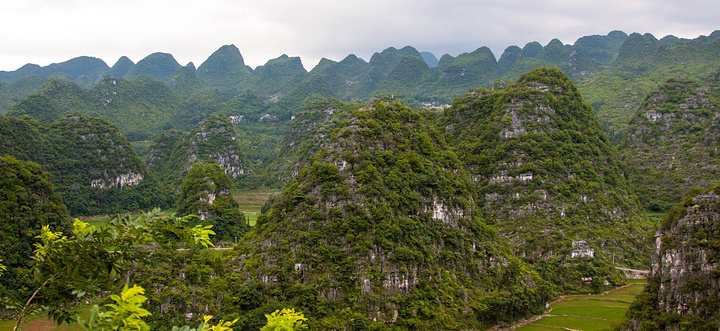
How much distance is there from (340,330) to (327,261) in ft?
20.3

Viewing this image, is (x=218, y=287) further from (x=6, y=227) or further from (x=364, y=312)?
(x=6, y=227)

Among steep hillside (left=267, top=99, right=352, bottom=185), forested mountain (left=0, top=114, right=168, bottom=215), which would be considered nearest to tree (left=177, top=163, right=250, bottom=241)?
forested mountain (left=0, top=114, right=168, bottom=215)

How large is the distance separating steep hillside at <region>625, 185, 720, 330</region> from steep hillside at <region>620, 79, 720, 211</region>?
5599cm

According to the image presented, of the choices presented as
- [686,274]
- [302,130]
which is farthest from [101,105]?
[686,274]

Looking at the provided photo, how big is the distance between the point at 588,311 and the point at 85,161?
96837 millimetres

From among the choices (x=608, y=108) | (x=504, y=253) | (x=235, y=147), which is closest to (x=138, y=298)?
(x=504, y=253)

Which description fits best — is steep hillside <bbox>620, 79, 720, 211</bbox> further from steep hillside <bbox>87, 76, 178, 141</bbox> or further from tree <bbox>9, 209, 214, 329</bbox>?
steep hillside <bbox>87, 76, 178, 141</bbox>

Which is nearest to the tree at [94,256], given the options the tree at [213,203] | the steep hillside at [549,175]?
the steep hillside at [549,175]

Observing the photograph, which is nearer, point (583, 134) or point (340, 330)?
point (340, 330)

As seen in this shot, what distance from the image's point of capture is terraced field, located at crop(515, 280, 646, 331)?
4447 centimetres

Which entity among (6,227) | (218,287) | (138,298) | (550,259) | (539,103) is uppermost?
(539,103)

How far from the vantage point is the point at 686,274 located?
103ft

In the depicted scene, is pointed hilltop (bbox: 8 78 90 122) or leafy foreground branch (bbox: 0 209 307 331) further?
pointed hilltop (bbox: 8 78 90 122)

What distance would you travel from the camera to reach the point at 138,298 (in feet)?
21.4
